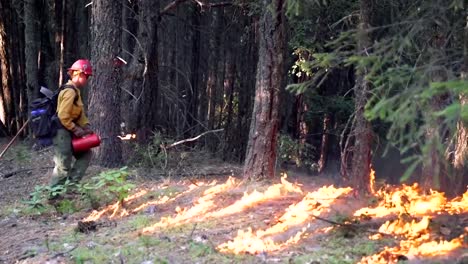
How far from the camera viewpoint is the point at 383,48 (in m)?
4.51

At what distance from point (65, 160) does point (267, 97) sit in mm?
3146

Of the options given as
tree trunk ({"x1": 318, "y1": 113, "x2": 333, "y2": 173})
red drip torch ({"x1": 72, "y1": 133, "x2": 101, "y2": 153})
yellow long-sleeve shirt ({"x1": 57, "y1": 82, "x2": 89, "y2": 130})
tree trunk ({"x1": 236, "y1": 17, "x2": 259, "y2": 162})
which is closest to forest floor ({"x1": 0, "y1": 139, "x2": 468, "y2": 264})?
red drip torch ({"x1": 72, "y1": 133, "x2": 101, "y2": 153})

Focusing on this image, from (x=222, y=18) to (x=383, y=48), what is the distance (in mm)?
15519

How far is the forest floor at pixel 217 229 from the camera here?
5633 mm

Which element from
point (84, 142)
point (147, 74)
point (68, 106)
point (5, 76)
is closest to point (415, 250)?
point (84, 142)

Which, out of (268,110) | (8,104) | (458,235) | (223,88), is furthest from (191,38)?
(458,235)

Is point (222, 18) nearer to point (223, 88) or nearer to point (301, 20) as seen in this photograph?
point (223, 88)

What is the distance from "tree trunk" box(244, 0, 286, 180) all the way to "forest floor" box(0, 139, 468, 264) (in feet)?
1.13

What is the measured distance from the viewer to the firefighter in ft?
25.2

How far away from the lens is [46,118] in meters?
7.77

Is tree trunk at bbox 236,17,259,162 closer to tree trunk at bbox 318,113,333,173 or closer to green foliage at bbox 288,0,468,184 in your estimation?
tree trunk at bbox 318,113,333,173

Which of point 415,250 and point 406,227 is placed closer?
point 415,250

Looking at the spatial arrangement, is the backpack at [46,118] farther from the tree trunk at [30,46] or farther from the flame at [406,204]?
the tree trunk at [30,46]

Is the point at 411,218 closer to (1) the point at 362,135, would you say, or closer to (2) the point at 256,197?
(1) the point at 362,135
